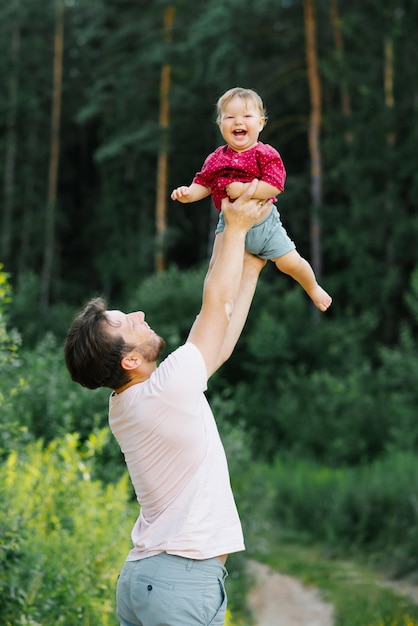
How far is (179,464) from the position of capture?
2742 millimetres

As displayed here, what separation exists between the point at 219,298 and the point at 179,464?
1.60ft

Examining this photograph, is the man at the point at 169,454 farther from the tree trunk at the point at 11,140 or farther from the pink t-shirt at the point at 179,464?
the tree trunk at the point at 11,140

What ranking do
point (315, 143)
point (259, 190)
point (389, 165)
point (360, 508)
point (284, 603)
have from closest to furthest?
point (259, 190), point (284, 603), point (360, 508), point (389, 165), point (315, 143)

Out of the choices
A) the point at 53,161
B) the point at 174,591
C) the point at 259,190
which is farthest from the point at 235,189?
the point at 53,161

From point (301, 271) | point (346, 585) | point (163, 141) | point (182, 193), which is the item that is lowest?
point (346, 585)

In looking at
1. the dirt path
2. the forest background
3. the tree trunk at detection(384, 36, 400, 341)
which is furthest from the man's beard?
the tree trunk at detection(384, 36, 400, 341)

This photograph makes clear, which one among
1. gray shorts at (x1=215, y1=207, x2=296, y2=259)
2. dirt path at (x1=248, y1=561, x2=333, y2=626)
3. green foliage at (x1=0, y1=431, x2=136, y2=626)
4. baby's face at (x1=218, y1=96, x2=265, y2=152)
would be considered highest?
baby's face at (x1=218, y1=96, x2=265, y2=152)

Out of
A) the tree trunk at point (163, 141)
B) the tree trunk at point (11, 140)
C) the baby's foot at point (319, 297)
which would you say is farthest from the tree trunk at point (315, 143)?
the baby's foot at point (319, 297)

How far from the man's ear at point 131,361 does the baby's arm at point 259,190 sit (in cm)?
71

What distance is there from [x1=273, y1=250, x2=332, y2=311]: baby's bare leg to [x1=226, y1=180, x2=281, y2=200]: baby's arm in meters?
0.26

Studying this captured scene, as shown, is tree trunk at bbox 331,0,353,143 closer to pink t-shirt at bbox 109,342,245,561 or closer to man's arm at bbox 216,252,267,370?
man's arm at bbox 216,252,267,370

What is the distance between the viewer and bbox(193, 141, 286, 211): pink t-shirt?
321 centimetres

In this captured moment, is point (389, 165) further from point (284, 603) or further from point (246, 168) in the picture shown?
point (246, 168)

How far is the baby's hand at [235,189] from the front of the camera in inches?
125
